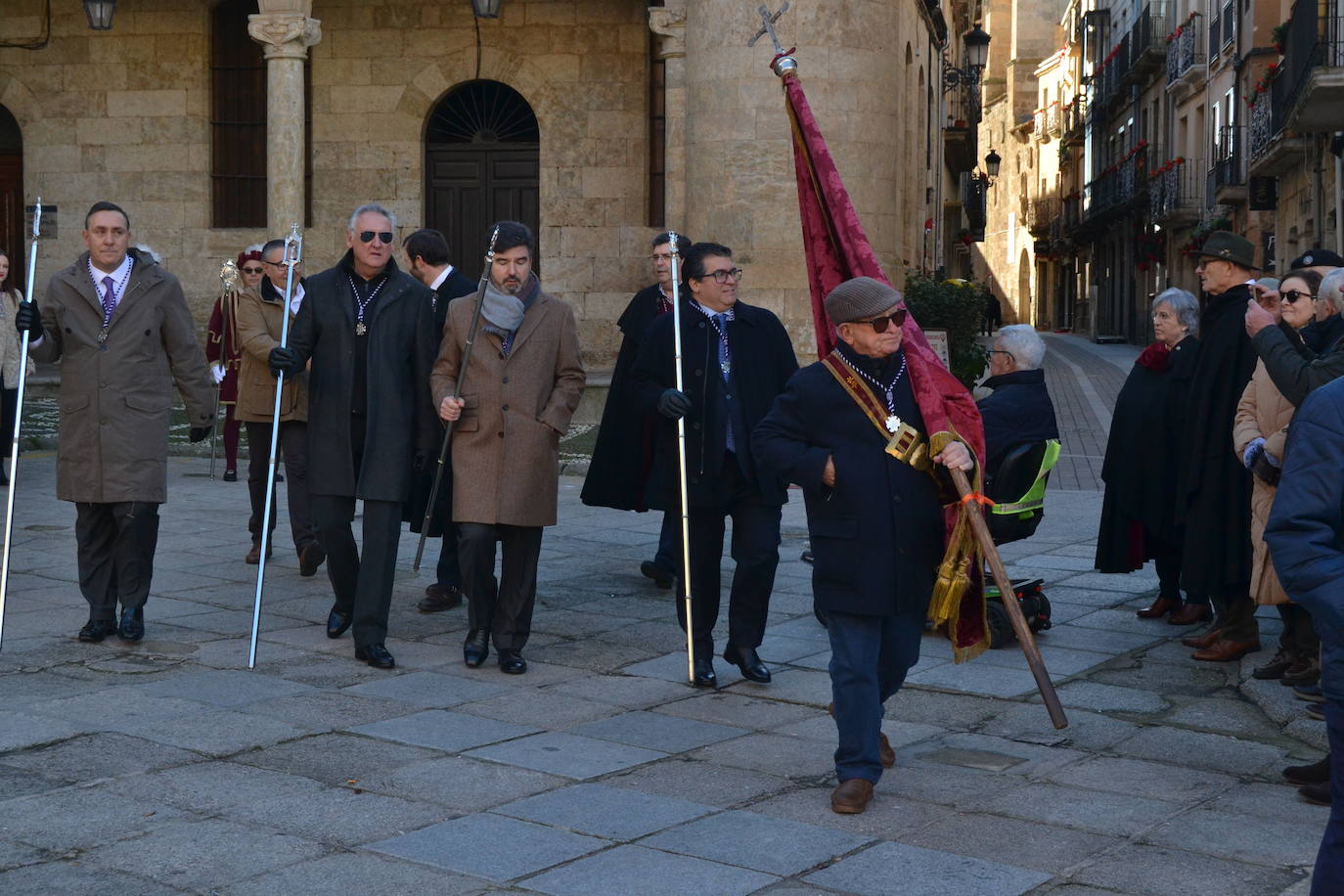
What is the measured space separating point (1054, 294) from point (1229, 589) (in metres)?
62.5

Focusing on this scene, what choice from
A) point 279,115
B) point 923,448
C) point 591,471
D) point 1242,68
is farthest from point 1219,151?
point 923,448

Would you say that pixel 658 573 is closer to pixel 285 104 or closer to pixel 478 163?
pixel 285 104

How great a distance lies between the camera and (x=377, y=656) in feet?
22.9

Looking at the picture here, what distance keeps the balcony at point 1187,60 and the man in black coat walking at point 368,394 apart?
33363 millimetres

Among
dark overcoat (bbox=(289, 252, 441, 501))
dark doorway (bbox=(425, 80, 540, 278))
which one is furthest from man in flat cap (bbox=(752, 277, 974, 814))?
dark doorway (bbox=(425, 80, 540, 278))

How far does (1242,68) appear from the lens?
1257 inches

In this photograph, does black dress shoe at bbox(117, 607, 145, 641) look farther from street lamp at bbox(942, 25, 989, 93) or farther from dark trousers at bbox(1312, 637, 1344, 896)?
street lamp at bbox(942, 25, 989, 93)

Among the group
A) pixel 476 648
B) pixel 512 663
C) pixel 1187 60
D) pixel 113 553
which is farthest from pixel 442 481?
pixel 1187 60

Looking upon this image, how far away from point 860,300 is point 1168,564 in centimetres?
375

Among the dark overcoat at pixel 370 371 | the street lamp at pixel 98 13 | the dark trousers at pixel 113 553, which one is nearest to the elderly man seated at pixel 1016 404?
the dark overcoat at pixel 370 371

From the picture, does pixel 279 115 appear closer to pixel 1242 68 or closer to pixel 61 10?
pixel 61 10

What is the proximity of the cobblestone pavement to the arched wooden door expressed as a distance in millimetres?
14519

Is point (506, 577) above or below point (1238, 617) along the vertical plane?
above

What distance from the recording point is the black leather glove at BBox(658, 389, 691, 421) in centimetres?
643
